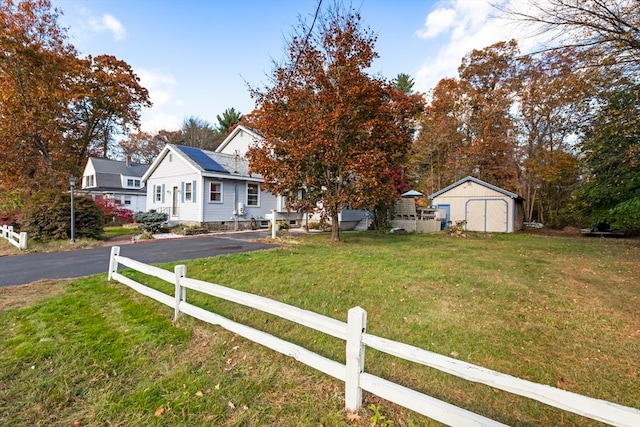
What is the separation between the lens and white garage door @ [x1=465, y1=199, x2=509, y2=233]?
18891 mm

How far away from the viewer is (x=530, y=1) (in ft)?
18.0

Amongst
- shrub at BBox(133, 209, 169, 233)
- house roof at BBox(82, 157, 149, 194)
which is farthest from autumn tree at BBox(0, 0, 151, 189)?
shrub at BBox(133, 209, 169, 233)

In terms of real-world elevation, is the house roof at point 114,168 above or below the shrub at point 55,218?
above

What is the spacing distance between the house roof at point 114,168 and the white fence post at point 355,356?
3548 centimetres

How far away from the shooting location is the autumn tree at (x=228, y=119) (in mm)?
36500

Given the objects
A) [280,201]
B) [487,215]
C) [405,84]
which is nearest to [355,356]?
[280,201]

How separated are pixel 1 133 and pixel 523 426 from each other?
81.1ft

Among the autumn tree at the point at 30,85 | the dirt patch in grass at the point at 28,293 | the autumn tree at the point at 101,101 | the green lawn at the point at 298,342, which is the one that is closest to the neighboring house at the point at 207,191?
the autumn tree at the point at 30,85

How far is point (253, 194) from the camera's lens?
1848 centimetres

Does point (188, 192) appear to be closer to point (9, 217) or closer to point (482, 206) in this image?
point (9, 217)

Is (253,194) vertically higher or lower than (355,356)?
higher

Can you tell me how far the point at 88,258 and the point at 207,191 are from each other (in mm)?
7817

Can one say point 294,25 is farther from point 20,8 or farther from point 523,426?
point 20,8

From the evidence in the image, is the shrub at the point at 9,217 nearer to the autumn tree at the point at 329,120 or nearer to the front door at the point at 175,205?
the front door at the point at 175,205
